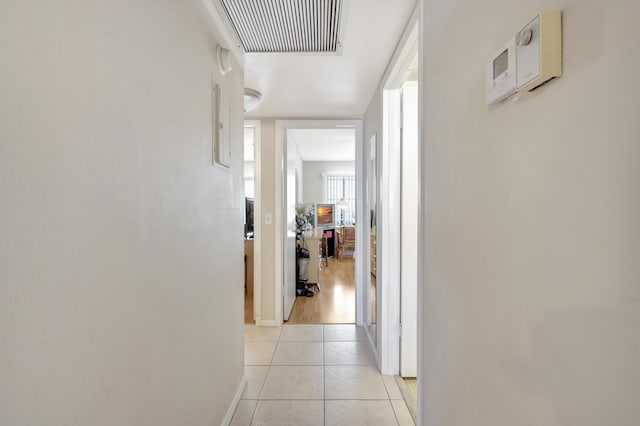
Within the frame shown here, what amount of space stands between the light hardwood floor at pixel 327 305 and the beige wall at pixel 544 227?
2478 mm

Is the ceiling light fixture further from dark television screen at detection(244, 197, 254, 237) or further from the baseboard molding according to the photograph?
the baseboard molding

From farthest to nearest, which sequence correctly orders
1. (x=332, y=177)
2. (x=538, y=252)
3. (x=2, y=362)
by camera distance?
(x=332, y=177)
(x=538, y=252)
(x=2, y=362)

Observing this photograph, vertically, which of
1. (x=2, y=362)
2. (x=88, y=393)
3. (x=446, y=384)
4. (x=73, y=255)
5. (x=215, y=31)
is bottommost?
(x=446, y=384)

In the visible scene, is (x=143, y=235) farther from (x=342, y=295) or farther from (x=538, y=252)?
(x=342, y=295)

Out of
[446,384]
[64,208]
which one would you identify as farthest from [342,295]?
[64,208]

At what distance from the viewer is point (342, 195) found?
841cm

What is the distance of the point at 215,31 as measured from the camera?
1.59 meters

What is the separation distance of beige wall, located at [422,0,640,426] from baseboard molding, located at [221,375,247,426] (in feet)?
4.03

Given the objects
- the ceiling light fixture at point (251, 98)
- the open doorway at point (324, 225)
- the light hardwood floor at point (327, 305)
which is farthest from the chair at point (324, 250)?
the ceiling light fixture at point (251, 98)

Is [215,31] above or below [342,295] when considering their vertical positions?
above

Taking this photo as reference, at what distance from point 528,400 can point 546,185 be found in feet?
1.49

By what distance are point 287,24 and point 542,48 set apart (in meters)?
1.41

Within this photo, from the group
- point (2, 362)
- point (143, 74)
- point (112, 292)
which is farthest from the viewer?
point (143, 74)

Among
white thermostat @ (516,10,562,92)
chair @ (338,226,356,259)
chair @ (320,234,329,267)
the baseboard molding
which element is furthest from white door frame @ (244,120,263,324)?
chair @ (338,226,356,259)
